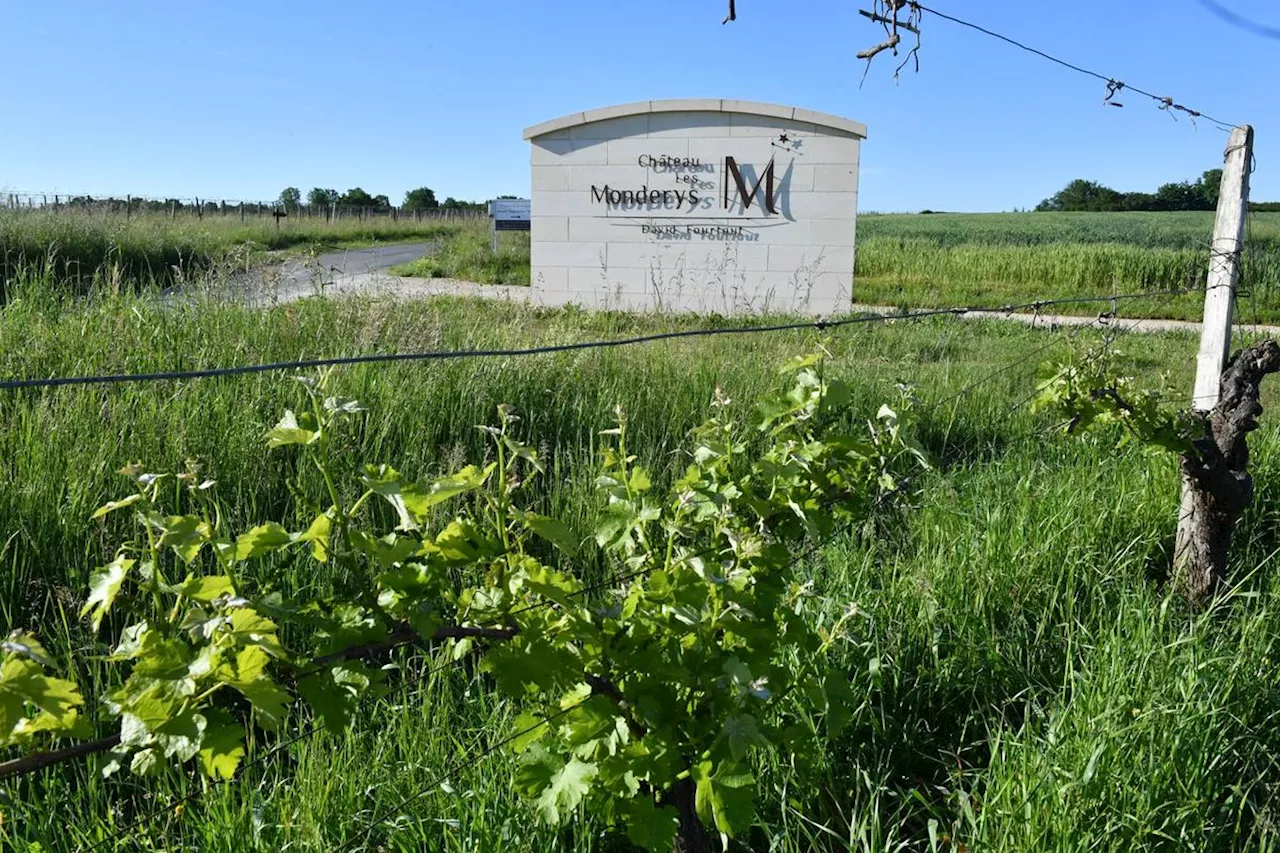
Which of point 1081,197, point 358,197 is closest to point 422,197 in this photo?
point 358,197

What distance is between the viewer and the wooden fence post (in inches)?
117

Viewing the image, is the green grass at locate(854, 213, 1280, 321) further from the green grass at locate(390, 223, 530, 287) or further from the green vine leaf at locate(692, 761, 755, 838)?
the green vine leaf at locate(692, 761, 755, 838)

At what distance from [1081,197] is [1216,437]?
270 feet

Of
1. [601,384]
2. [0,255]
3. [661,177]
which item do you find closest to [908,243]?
[661,177]

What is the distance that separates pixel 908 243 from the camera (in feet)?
73.5

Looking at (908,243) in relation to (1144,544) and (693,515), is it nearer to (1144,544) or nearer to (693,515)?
(1144,544)

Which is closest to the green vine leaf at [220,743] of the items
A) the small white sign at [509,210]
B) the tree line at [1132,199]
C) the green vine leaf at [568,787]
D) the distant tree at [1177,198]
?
the green vine leaf at [568,787]

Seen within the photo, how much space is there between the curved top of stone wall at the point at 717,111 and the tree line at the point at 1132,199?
4304cm

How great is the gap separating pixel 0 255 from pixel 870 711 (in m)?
12.6

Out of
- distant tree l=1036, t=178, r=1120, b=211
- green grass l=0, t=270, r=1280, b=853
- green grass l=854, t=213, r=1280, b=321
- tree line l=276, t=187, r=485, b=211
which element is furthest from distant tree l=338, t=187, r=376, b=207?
green grass l=0, t=270, r=1280, b=853

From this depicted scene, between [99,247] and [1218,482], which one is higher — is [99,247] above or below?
above

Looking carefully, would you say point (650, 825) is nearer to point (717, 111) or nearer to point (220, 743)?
point (220, 743)

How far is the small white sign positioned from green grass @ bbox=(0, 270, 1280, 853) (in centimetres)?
1331

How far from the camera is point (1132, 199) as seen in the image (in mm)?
62125
